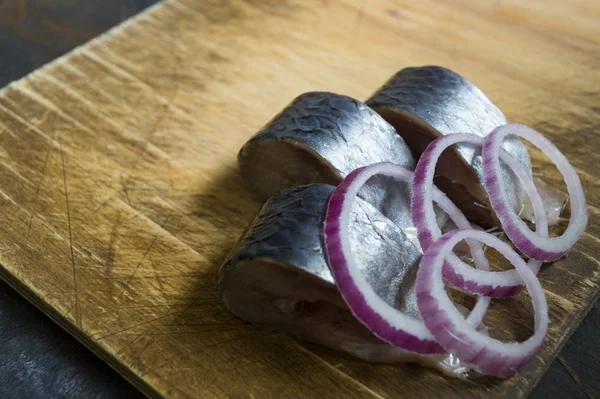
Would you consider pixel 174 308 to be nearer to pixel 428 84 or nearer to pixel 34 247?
pixel 34 247

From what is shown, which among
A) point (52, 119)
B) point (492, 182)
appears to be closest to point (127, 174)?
point (52, 119)

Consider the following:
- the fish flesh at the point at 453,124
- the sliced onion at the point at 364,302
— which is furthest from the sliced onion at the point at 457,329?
the fish flesh at the point at 453,124

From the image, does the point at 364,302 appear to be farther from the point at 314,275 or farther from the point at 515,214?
the point at 515,214

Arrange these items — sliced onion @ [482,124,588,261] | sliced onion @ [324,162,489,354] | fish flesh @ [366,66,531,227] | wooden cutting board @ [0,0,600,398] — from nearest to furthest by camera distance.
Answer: sliced onion @ [324,162,489,354] < wooden cutting board @ [0,0,600,398] < sliced onion @ [482,124,588,261] < fish flesh @ [366,66,531,227]

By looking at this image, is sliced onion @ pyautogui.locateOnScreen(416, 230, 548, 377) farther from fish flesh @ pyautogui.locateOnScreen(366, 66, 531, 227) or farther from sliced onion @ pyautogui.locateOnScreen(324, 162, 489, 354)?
fish flesh @ pyautogui.locateOnScreen(366, 66, 531, 227)

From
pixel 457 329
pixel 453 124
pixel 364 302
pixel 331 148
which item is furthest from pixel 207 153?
pixel 457 329

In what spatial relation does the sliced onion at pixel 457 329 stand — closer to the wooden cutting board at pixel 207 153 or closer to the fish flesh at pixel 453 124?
the wooden cutting board at pixel 207 153

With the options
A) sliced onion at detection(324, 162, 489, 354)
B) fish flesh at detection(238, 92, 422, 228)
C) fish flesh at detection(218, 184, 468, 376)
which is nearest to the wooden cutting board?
fish flesh at detection(218, 184, 468, 376)
